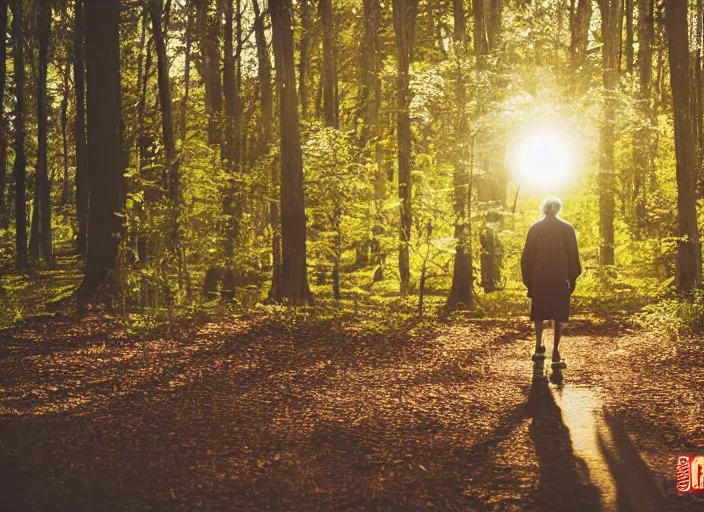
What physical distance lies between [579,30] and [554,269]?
63.5ft

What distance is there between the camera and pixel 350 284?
83.1ft

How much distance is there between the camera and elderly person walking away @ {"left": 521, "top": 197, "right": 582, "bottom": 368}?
8551 mm

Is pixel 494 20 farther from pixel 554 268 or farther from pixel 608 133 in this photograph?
pixel 554 268

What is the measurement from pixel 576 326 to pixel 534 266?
4798 mm

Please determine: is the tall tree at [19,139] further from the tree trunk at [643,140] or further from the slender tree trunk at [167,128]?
the tree trunk at [643,140]

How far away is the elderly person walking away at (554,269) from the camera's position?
8551 millimetres

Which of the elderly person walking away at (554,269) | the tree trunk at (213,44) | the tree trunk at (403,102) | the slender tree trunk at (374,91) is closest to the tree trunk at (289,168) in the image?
the tree trunk at (403,102)

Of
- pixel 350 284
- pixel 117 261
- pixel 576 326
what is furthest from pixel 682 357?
pixel 350 284

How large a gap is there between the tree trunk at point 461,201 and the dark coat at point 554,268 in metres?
5.76

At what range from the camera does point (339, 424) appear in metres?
6.52

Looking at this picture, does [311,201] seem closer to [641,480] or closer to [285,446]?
[285,446]

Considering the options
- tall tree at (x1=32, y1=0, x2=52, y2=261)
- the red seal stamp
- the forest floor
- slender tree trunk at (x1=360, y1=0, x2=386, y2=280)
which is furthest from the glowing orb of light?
tall tree at (x1=32, y1=0, x2=52, y2=261)

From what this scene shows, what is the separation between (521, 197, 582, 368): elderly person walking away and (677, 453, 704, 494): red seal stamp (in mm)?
3122

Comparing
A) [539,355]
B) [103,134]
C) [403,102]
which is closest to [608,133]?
[403,102]
